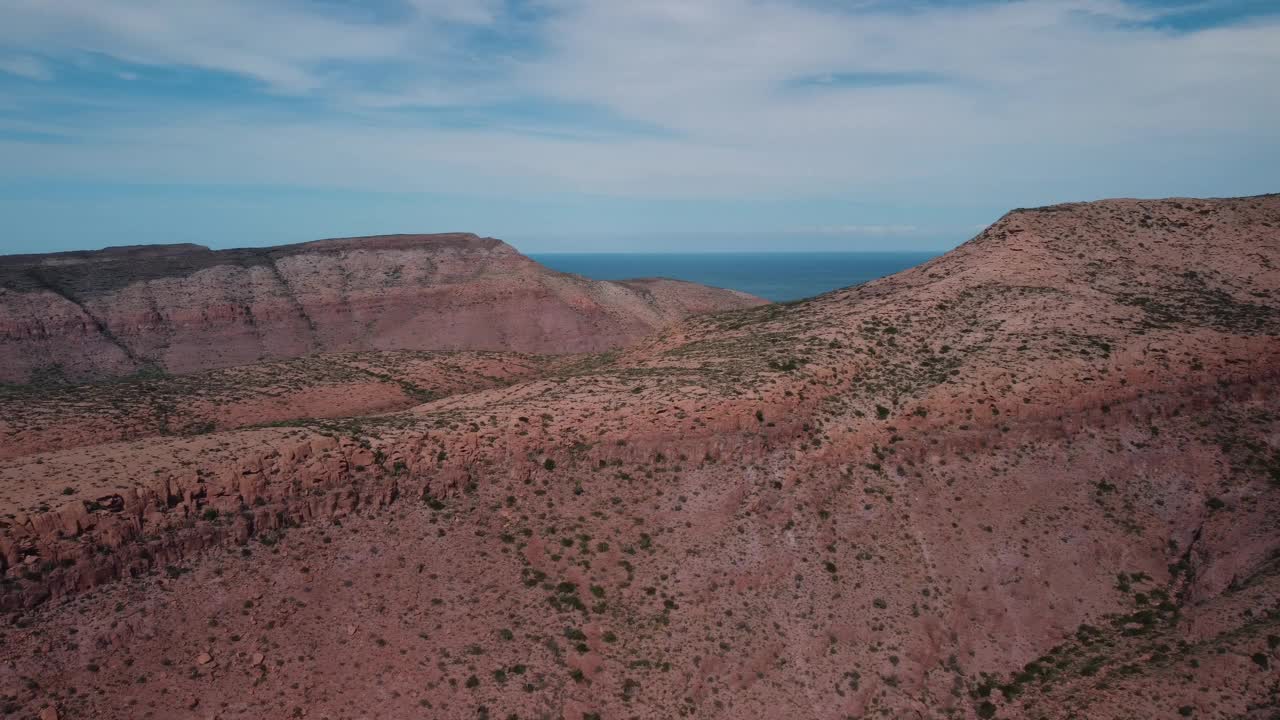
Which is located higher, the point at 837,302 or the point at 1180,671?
the point at 837,302

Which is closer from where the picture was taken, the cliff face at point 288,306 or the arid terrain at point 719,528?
the arid terrain at point 719,528

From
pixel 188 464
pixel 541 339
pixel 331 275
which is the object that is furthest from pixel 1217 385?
pixel 331 275

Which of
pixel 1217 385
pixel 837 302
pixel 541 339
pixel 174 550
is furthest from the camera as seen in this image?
pixel 541 339

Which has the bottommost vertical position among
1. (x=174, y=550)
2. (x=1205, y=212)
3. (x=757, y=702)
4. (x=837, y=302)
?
(x=757, y=702)

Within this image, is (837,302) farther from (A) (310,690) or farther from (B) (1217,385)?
(A) (310,690)

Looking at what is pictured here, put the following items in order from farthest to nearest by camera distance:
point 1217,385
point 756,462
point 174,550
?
1. point 1217,385
2. point 756,462
3. point 174,550

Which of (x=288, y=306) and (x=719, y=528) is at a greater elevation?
(x=288, y=306)
